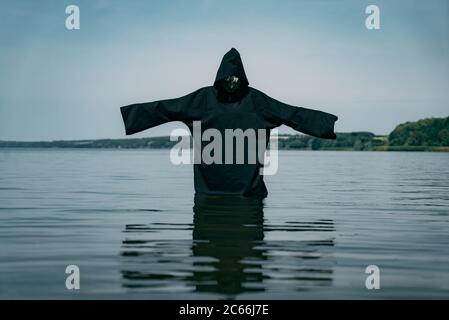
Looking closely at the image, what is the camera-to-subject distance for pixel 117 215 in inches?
448

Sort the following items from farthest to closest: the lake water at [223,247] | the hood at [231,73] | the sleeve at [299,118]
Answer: the sleeve at [299,118] < the hood at [231,73] < the lake water at [223,247]

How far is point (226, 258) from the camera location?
6977 mm

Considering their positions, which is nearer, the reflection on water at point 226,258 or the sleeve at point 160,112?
the reflection on water at point 226,258

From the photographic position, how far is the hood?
1284cm

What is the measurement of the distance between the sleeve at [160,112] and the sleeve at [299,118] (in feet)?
3.80

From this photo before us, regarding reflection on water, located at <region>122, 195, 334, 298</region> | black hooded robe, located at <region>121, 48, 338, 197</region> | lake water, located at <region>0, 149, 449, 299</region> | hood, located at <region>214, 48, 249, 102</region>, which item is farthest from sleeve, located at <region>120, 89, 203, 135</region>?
reflection on water, located at <region>122, 195, 334, 298</region>

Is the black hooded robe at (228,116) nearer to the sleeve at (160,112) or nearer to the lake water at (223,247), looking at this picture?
the sleeve at (160,112)

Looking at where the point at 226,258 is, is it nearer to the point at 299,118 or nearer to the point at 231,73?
the point at 231,73

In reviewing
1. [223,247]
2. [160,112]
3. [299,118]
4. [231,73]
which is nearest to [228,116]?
[231,73]

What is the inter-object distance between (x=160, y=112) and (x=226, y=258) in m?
6.65

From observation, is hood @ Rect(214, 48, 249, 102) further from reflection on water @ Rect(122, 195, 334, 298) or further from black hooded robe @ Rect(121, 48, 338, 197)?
reflection on water @ Rect(122, 195, 334, 298)

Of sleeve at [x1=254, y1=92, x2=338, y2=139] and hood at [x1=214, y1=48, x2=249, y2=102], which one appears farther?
sleeve at [x1=254, y1=92, x2=338, y2=139]

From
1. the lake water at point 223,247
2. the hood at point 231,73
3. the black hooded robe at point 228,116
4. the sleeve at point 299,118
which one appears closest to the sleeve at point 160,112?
the black hooded robe at point 228,116

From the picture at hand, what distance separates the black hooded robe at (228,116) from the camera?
13070mm
